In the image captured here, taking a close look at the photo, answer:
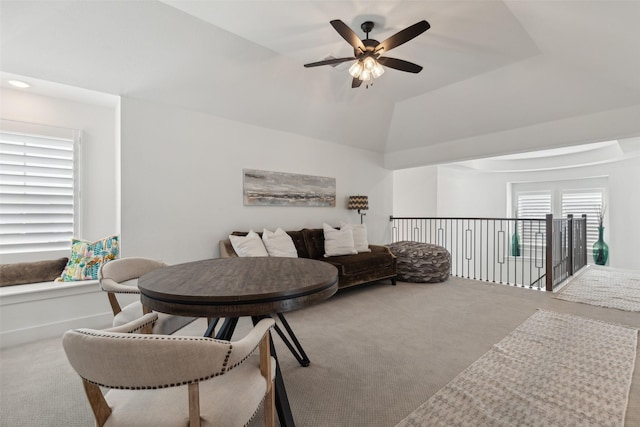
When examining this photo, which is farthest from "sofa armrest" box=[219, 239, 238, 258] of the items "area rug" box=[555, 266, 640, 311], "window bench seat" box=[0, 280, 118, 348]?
"area rug" box=[555, 266, 640, 311]

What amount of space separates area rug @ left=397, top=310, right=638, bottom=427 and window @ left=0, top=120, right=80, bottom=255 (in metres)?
3.89

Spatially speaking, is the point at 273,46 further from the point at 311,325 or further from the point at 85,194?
the point at 311,325

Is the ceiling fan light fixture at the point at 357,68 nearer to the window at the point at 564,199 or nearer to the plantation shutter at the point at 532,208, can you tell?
the window at the point at 564,199

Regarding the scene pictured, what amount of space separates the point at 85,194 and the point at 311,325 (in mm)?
3072

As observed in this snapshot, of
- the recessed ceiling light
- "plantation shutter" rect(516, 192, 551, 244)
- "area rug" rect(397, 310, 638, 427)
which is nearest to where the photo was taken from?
"area rug" rect(397, 310, 638, 427)

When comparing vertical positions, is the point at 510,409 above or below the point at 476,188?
below

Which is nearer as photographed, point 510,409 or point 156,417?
point 156,417

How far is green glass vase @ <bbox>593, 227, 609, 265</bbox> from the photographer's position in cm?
616

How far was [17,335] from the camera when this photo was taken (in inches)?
100

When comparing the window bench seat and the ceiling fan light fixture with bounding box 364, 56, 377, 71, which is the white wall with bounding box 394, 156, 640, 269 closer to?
the ceiling fan light fixture with bounding box 364, 56, 377, 71

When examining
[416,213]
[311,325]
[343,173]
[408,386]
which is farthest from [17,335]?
[416,213]

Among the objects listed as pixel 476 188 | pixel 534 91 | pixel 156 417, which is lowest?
pixel 156 417

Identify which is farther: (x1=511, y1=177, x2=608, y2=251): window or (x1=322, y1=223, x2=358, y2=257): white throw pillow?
(x1=511, y1=177, x2=608, y2=251): window

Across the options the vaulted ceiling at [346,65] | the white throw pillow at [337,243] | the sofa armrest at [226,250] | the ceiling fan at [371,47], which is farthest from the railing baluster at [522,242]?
the sofa armrest at [226,250]
